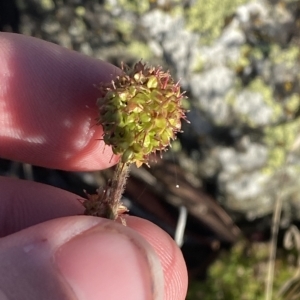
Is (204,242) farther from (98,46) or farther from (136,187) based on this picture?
(98,46)

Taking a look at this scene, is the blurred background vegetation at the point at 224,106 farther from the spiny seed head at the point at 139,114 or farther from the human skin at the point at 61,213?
the spiny seed head at the point at 139,114

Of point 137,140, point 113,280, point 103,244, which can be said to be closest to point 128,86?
point 137,140

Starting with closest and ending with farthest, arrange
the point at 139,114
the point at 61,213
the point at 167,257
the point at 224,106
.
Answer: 1. the point at 139,114
2. the point at 167,257
3. the point at 61,213
4. the point at 224,106

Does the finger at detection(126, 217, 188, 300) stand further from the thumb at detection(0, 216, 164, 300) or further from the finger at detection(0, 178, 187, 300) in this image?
the thumb at detection(0, 216, 164, 300)

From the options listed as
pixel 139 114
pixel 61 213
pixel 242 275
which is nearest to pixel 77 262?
pixel 139 114

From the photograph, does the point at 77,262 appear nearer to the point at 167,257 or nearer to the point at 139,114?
the point at 139,114

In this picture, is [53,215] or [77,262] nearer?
[77,262]

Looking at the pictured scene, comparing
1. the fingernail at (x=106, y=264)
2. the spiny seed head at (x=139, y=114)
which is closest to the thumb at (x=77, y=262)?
the fingernail at (x=106, y=264)
